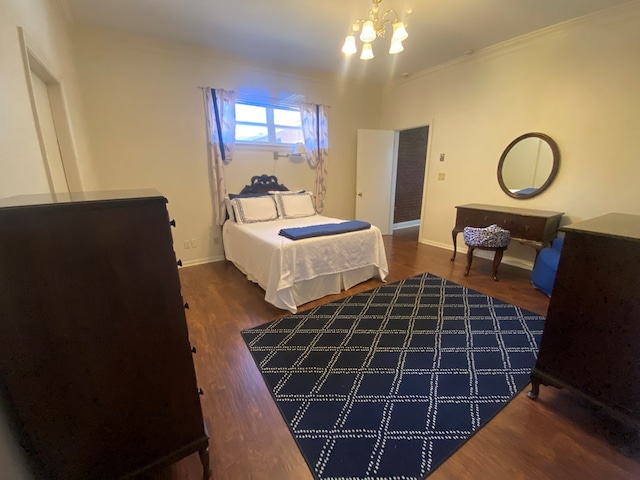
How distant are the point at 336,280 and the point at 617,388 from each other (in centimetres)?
201

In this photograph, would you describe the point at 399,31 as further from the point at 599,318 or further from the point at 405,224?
the point at 405,224

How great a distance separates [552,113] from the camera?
3.15 m

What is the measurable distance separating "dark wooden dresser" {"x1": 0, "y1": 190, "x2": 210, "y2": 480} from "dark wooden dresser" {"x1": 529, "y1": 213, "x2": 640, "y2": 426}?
1745 mm

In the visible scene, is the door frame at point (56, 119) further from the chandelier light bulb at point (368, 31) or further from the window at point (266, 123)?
the chandelier light bulb at point (368, 31)

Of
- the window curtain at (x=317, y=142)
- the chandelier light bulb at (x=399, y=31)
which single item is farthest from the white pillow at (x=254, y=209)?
the chandelier light bulb at (x=399, y=31)

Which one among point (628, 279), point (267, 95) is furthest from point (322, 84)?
point (628, 279)

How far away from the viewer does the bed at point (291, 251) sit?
8.13 ft

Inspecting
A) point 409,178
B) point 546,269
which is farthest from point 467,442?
point 409,178

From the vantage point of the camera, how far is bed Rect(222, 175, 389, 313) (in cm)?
248

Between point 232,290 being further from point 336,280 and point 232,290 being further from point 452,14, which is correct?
point 452,14

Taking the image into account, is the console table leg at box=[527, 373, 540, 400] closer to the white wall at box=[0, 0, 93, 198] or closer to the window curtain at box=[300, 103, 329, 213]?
the white wall at box=[0, 0, 93, 198]

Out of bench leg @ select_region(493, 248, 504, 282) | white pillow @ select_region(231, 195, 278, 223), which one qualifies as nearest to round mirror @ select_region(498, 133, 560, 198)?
bench leg @ select_region(493, 248, 504, 282)

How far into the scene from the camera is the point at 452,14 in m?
2.70

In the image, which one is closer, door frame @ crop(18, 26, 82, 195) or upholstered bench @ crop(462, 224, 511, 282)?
door frame @ crop(18, 26, 82, 195)
